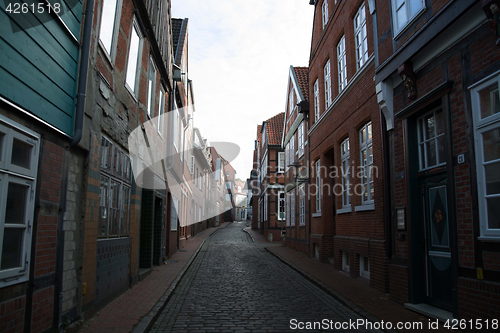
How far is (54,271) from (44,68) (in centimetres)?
238

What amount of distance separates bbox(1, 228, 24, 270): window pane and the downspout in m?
0.78

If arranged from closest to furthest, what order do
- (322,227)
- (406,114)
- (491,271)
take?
(491,271)
(406,114)
(322,227)

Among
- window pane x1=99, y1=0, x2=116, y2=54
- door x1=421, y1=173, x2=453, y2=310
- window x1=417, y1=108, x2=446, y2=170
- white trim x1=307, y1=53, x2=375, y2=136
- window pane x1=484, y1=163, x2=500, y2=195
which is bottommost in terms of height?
door x1=421, y1=173, x2=453, y2=310

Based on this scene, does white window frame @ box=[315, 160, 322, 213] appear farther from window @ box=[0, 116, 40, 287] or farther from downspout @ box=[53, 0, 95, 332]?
window @ box=[0, 116, 40, 287]

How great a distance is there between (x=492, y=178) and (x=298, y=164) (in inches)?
521

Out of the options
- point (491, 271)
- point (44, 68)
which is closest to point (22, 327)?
point (44, 68)

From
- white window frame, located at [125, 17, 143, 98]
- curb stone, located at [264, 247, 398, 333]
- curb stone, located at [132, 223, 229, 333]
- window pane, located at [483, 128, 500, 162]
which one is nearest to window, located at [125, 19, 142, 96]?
white window frame, located at [125, 17, 143, 98]

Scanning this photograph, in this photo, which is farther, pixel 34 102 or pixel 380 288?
pixel 380 288

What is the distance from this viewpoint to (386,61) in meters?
7.80

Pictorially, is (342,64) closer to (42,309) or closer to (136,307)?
(136,307)

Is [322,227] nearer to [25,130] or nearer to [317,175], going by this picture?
[317,175]

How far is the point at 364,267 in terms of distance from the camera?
31.8 feet

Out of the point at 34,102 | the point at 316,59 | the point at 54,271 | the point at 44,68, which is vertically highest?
the point at 316,59

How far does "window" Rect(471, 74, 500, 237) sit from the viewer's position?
4824 millimetres
